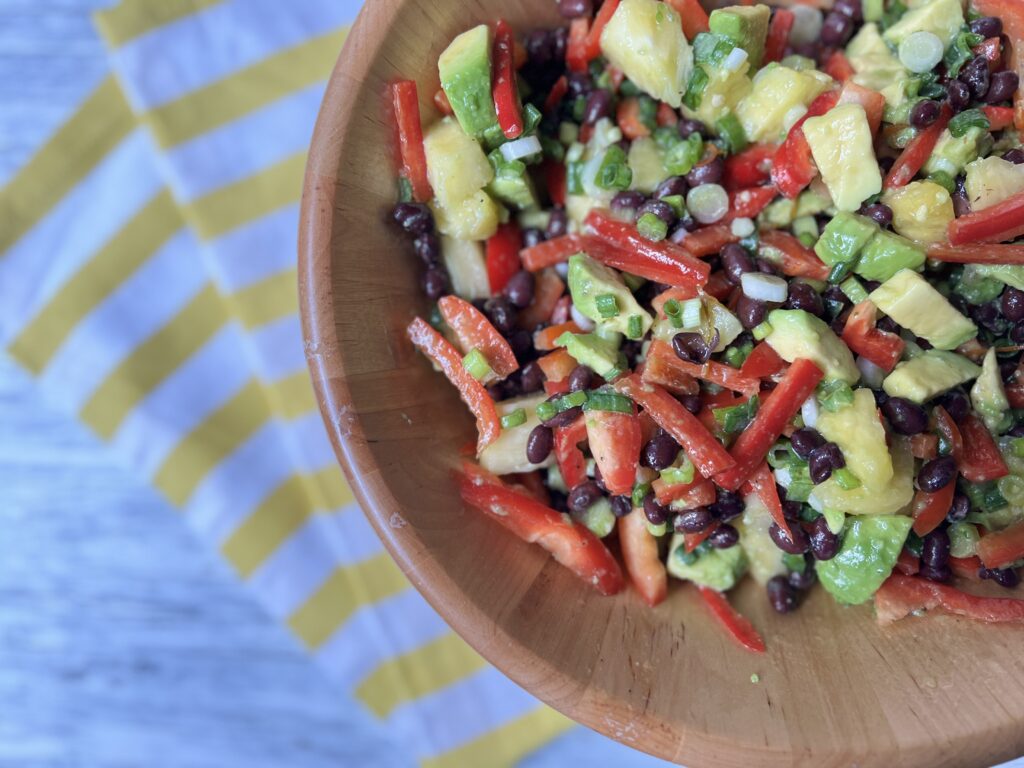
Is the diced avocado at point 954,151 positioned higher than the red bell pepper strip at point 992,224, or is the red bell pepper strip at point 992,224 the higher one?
the diced avocado at point 954,151

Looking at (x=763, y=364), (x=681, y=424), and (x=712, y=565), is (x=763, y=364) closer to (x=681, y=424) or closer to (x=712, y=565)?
(x=681, y=424)

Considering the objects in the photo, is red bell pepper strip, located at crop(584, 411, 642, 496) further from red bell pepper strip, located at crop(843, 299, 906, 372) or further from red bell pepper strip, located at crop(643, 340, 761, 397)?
red bell pepper strip, located at crop(843, 299, 906, 372)


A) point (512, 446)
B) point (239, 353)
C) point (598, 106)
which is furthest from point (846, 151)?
point (239, 353)

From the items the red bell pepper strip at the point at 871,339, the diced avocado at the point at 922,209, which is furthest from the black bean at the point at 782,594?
the diced avocado at the point at 922,209

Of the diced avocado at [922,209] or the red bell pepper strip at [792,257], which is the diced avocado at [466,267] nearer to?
the red bell pepper strip at [792,257]

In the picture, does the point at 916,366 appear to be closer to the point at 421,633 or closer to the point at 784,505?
the point at 784,505
